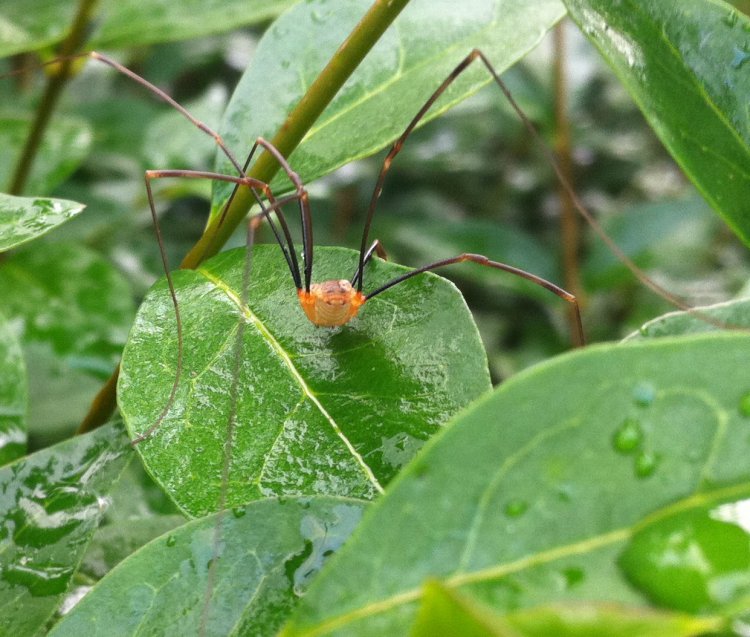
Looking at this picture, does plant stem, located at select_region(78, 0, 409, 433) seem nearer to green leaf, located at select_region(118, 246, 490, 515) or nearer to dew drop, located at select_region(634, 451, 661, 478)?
green leaf, located at select_region(118, 246, 490, 515)

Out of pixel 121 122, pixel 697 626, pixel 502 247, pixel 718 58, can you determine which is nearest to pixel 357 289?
pixel 718 58

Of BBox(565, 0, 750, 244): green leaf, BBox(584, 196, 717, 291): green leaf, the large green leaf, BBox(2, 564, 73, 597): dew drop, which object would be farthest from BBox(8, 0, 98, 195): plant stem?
BBox(584, 196, 717, 291): green leaf

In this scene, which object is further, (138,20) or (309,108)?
(138,20)

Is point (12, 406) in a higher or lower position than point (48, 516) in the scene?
higher

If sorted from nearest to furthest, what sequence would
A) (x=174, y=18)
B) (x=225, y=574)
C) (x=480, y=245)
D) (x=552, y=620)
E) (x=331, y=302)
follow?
(x=552, y=620) < (x=225, y=574) < (x=331, y=302) < (x=174, y=18) < (x=480, y=245)

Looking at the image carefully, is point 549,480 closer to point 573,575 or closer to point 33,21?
point 573,575

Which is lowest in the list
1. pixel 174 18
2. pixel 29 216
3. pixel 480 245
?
pixel 480 245

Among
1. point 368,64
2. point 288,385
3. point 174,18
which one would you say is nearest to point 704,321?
point 288,385
